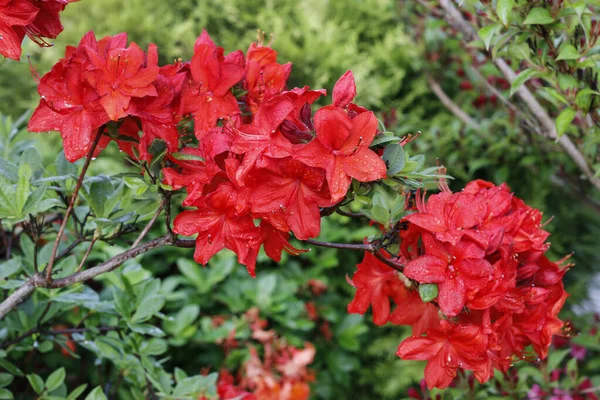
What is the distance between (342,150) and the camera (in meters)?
0.84

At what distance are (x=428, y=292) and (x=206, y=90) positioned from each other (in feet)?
1.58

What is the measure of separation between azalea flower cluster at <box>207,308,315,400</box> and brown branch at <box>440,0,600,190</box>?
1.12 meters

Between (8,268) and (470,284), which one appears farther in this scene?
(8,268)

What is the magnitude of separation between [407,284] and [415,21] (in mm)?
1951

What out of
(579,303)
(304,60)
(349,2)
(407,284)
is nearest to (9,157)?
(407,284)

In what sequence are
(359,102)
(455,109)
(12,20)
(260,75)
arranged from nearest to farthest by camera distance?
1. (12,20)
2. (260,75)
3. (455,109)
4. (359,102)

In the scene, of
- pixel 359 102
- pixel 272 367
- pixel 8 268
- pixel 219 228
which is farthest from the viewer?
pixel 359 102

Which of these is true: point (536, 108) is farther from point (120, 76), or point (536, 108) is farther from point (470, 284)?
point (120, 76)

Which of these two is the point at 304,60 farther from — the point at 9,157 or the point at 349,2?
the point at 9,157

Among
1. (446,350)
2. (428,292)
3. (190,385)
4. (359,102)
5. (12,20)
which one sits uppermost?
(12,20)

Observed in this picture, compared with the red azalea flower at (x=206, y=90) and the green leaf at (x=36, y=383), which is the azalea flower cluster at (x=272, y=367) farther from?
the red azalea flower at (x=206, y=90)

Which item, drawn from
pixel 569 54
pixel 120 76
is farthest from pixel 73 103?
pixel 569 54

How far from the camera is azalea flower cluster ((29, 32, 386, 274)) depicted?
33.0 inches

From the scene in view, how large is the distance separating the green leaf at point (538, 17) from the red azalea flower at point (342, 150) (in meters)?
0.55
